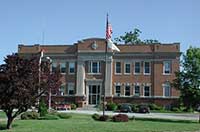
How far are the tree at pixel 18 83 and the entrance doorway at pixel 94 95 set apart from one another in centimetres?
4194

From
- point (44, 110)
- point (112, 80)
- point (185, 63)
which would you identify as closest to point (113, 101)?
point (112, 80)

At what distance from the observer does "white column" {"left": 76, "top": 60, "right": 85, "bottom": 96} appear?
6750cm

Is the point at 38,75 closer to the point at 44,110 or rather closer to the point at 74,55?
the point at 44,110

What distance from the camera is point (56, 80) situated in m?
26.1

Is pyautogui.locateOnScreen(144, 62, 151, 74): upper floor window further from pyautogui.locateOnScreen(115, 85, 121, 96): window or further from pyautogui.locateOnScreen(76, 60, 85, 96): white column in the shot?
pyautogui.locateOnScreen(76, 60, 85, 96): white column

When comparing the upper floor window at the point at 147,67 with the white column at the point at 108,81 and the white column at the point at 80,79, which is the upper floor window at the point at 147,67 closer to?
the white column at the point at 108,81

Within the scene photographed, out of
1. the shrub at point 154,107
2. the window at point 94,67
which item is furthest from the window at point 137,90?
the window at point 94,67

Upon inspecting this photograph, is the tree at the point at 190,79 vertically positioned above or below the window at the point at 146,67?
below

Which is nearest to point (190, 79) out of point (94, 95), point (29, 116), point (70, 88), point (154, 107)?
point (29, 116)

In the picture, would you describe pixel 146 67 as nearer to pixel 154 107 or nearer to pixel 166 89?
pixel 166 89

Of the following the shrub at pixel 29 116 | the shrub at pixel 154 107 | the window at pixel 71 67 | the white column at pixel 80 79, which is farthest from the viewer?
the window at pixel 71 67

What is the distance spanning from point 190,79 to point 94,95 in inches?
1112

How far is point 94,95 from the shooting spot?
221ft

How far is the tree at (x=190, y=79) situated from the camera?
132ft
